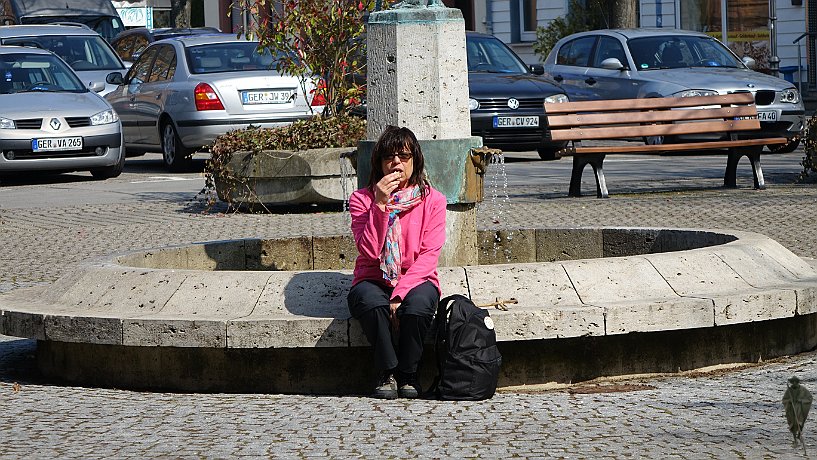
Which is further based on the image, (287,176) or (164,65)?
(164,65)

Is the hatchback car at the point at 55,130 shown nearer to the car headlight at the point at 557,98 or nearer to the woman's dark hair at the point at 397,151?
the car headlight at the point at 557,98

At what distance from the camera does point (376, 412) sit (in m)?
5.91

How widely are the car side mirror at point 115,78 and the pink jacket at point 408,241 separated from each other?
14.7m

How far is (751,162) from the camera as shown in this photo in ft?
48.1

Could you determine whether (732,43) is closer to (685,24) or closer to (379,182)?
(685,24)

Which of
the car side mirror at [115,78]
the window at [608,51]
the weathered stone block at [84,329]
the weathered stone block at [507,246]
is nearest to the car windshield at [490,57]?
the window at [608,51]

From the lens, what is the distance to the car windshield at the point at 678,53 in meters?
20.4

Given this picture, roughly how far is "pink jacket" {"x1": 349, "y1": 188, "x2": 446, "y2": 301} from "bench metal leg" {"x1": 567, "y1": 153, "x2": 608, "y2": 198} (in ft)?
25.4

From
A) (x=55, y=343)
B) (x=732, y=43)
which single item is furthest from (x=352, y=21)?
(x=732, y=43)

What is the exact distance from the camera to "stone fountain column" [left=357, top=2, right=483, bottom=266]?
7.46 m

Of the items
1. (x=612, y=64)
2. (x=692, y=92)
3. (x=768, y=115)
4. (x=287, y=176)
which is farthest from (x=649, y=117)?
(x=612, y=64)

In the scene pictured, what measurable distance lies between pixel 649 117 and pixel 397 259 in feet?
29.8

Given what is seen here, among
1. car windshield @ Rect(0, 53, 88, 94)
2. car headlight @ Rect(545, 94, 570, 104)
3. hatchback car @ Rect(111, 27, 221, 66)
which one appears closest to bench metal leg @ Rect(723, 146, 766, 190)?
car headlight @ Rect(545, 94, 570, 104)

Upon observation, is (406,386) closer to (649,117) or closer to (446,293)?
(446,293)
